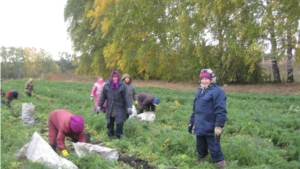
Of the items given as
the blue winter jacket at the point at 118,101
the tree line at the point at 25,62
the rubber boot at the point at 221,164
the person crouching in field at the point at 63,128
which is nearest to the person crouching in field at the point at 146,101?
the blue winter jacket at the point at 118,101

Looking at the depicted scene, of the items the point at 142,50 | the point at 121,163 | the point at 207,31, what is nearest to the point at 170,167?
the point at 121,163

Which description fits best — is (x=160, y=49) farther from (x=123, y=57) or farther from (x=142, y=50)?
(x=123, y=57)

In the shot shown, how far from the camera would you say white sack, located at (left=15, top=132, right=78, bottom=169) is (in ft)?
16.2

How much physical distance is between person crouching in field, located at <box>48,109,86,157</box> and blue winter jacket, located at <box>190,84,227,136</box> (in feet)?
7.26

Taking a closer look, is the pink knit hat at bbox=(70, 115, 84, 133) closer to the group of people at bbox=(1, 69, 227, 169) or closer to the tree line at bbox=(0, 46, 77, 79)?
the group of people at bbox=(1, 69, 227, 169)

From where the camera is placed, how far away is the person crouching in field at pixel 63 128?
559 centimetres

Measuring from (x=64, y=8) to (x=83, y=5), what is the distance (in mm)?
2944

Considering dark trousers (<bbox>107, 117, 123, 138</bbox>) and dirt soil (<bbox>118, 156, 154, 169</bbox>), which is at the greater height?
dark trousers (<bbox>107, 117, 123, 138</bbox>)

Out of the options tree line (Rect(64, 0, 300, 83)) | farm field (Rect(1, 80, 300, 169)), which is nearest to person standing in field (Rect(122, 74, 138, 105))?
farm field (Rect(1, 80, 300, 169))

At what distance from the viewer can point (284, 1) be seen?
14852 millimetres

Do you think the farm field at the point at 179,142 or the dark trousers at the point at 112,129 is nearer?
the farm field at the point at 179,142

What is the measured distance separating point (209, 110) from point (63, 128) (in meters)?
2.77

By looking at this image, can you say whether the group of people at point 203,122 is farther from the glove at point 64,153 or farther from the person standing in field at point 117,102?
the person standing in field at point 117,102

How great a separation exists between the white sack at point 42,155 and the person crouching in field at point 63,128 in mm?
404
